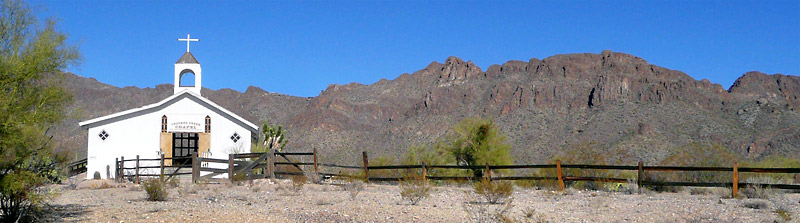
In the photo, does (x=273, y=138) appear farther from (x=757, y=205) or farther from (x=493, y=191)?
(x=757, y=205)

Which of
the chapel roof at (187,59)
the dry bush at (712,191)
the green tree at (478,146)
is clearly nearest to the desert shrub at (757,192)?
the dry bush at (712,191)

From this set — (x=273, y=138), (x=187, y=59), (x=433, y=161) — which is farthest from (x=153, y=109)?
(x=433, y=161)

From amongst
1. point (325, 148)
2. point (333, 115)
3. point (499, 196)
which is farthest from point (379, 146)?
point (499, 196)

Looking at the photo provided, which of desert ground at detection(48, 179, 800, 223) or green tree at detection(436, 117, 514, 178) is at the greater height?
green tree at detection(436, 117, 514, 178)

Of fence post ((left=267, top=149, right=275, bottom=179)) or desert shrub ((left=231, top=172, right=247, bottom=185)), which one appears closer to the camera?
desert shrub ((left=231, top=172, right=247, bottom=185))

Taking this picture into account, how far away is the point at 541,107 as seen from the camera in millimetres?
81062

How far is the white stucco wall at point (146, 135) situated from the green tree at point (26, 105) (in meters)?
16.8

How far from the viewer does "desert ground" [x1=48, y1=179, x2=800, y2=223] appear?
449 inches

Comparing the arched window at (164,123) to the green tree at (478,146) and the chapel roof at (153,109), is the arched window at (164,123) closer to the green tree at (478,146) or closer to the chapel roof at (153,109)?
the chapel roof at (153,109)

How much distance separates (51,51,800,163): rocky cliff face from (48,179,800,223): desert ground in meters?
35.8

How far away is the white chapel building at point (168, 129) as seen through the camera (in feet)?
89.2

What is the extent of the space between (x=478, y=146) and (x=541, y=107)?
2179 inches

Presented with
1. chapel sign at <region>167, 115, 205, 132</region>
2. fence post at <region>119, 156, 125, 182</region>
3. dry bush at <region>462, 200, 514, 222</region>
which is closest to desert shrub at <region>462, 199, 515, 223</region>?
dry bush at <region>462, 200, 514, 222</region>

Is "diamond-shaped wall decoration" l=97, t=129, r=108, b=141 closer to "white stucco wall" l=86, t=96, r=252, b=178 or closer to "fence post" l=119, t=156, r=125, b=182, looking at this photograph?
"white stucco wall" l=86, t=96, r=252, b=178
